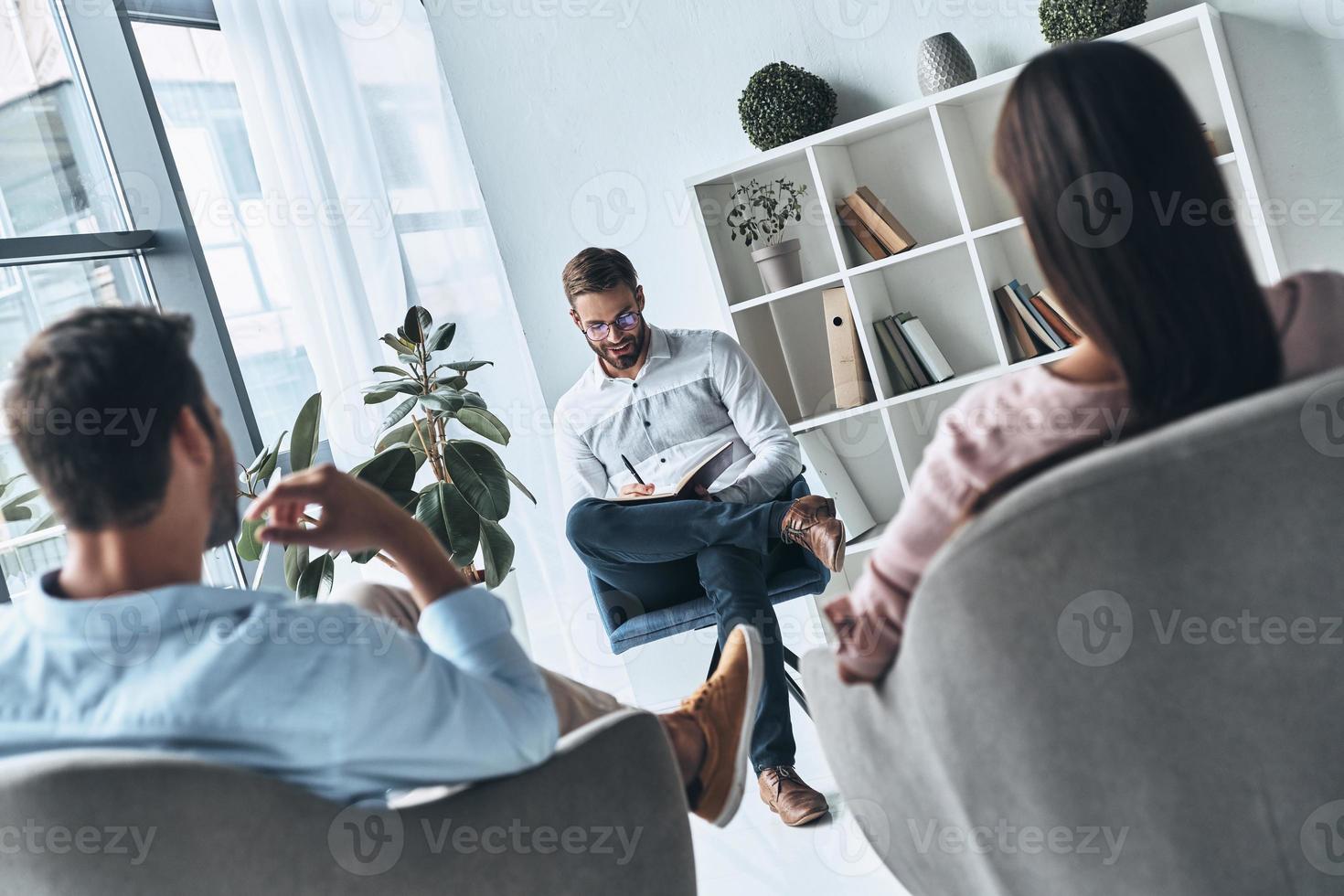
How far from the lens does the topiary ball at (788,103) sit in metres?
3.49

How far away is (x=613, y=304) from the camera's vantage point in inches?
113

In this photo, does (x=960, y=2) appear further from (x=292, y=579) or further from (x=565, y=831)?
(x=565, y=831)

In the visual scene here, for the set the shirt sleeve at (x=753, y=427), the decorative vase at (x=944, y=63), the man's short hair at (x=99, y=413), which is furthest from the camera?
the decorative vase at (x=944, y=63)

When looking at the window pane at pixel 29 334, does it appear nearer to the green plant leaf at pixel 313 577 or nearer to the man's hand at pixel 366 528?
the green plant leaf at pixel 313 577

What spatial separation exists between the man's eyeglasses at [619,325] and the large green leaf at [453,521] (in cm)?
54

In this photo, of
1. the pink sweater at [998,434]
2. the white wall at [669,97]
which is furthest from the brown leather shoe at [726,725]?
the white wall at [669,97]

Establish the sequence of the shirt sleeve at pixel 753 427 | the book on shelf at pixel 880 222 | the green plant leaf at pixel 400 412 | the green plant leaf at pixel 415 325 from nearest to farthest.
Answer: the shirt sleeve at pixel 753 427 < the green plant leaf at pixel 400 412 < the green plant leaf at pixel 415 325 < the book on shelf at pixel 880 222

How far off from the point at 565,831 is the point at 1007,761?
16.3 inches

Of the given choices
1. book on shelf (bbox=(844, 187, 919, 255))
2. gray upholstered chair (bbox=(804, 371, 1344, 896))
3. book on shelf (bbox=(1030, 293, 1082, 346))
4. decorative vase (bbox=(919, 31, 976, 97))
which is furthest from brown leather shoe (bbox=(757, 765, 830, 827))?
decorative vase (bbox=(919, 31, 976, 97))

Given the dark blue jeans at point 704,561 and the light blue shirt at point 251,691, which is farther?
the dark blue jeans at point 704,561

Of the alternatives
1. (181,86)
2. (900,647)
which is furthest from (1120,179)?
(181,86)

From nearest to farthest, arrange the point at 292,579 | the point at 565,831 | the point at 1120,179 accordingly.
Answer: the point at 1120,179 → the point at 565,831 → the point at 292,579

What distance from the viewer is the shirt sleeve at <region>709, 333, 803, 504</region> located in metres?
2.63

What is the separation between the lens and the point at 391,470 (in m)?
2.89
